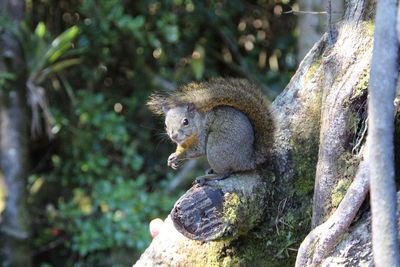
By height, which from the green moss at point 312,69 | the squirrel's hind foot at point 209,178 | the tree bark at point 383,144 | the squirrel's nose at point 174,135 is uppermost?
the tree bark at point 383,144

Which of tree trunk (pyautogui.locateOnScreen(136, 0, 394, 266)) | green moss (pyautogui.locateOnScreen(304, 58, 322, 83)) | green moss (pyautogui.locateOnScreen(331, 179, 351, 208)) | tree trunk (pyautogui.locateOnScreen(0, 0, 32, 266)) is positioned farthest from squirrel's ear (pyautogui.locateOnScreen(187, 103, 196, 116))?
tree trunk (pyautogui.locateOnScreen(0, 0, 32, 266))

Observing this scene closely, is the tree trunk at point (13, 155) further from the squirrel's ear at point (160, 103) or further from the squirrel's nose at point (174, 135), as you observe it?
the squirrel's nose at point (174, 135)

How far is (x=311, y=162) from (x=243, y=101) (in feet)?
0.84

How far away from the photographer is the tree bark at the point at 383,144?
1191mm

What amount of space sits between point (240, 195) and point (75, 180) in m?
2.63

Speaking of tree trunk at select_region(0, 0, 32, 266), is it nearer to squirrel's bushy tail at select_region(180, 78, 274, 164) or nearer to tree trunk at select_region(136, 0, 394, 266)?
tree trunk at select_region(136, 0, 394, 266)

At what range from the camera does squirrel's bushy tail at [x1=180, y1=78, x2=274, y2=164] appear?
202cm

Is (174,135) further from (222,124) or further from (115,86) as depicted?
(115,86)

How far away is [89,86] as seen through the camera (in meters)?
4.40

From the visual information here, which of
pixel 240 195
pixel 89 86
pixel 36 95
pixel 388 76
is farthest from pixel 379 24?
pixel 89 86

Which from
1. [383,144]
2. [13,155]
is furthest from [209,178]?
[13,155]

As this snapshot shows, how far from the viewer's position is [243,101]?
2.04m

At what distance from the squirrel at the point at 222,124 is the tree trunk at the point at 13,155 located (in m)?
2.10

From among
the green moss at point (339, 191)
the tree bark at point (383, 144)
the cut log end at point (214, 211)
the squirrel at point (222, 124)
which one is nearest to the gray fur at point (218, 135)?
the squirrel at point (222, 124)
